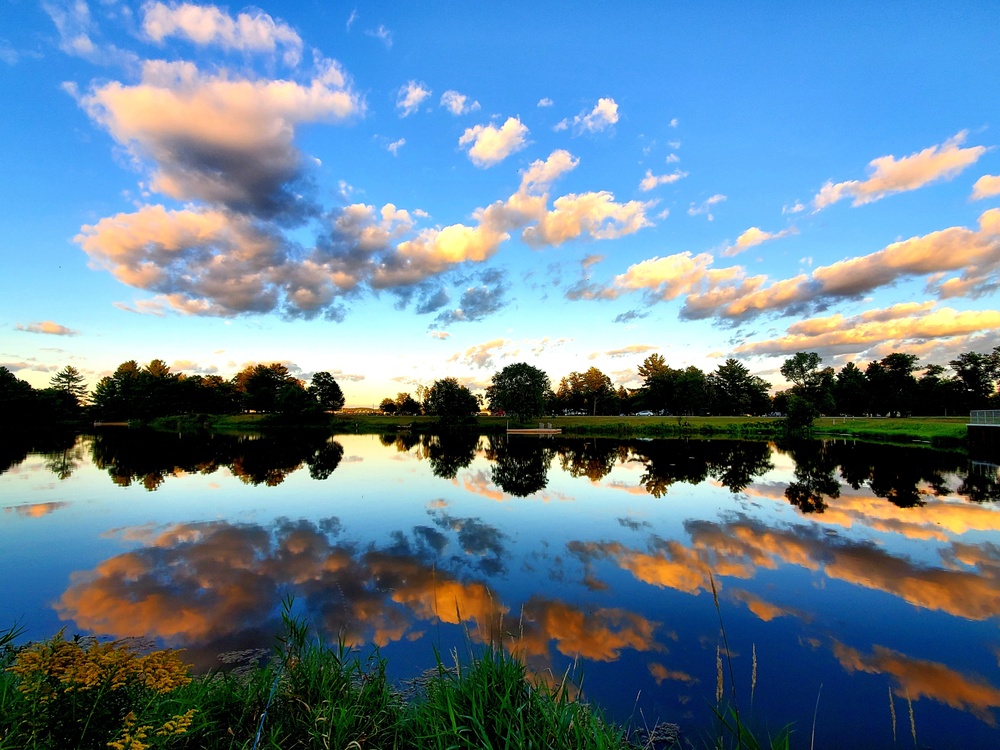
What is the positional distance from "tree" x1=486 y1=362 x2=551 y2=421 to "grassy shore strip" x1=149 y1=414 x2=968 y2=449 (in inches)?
142

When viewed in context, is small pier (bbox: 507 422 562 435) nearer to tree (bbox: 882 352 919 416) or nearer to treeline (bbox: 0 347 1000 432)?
treeline (bbox: 0 347 1000 432)

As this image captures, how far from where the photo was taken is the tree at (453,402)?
95.1 m

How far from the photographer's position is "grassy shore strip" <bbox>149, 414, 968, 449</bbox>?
180ft

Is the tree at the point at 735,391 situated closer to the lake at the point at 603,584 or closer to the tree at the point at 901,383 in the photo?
the tree at the point at 901,383

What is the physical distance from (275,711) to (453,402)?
9098 cm

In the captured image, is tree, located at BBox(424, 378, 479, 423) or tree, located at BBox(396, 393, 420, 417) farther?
tree, located at BBox(396, 393, 420, 417)

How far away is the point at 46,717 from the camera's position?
328 centimetres

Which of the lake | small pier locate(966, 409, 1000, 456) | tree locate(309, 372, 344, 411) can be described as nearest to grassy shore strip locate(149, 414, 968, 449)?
small pier locate(966, 409, 1000, 456)

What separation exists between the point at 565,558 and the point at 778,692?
248 inches

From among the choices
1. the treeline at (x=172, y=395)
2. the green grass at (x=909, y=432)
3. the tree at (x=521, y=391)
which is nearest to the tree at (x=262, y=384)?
the treeline at (x=172, y=395)

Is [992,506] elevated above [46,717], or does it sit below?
below

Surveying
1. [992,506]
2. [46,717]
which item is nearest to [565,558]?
[46,717]

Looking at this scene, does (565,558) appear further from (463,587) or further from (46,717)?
(46,717)

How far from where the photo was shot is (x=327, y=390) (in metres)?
124
